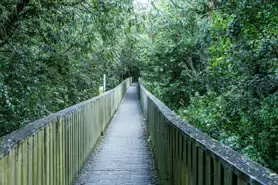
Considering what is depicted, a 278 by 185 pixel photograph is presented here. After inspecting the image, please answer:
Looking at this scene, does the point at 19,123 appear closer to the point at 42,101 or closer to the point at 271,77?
the point at 42,101

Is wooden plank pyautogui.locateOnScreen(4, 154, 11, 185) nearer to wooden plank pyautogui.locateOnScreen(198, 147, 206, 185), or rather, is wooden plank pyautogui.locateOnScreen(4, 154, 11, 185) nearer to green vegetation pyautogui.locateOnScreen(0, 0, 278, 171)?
wooden plank pyautogui.locateOnScreen(198, 147, 206, 185)

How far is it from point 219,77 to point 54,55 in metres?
5.18

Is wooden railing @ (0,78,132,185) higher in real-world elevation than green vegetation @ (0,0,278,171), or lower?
lower

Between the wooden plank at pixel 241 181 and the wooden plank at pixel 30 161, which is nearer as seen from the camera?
the wooden plank at pixel 241 181

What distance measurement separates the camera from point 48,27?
6.86 metres

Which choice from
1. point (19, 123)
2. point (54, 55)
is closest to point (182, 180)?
point (19, 123)

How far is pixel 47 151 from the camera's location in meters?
3.42

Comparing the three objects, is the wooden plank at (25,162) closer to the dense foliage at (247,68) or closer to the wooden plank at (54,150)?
the wooden plank at (54,150)

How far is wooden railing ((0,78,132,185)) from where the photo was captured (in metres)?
2.34

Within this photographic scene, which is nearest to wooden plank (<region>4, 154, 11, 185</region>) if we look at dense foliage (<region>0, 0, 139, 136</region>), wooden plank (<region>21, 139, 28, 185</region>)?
wooden plank (<region>21, 139, 28, 185</region>)

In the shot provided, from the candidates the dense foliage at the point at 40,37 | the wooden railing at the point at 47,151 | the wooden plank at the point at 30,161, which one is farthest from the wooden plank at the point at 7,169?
the dense foliage at the point at 40,37

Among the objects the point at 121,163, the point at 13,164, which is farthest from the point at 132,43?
the point at 13,164

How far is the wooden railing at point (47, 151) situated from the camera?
234 cm

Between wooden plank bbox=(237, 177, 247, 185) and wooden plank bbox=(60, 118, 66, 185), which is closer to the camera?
wooden plank bbox=(237, 177, 247, 185)
